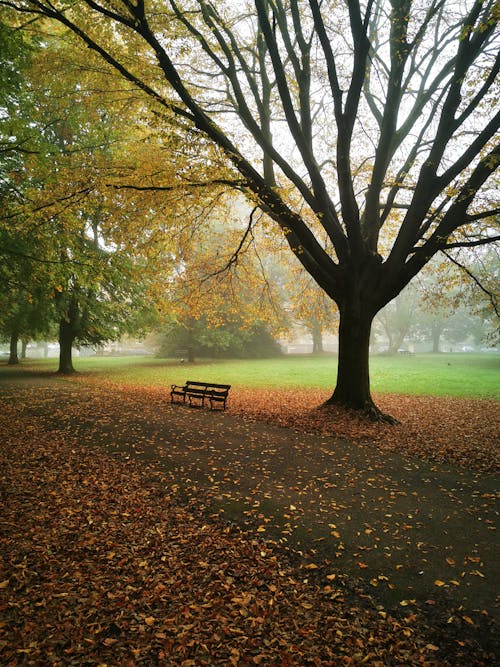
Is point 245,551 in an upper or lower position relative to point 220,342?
lower

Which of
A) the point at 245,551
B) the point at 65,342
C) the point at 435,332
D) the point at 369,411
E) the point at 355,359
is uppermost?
the point at 435,332

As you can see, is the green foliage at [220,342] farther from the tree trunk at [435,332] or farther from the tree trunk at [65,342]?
the tree trunk at [435,332]

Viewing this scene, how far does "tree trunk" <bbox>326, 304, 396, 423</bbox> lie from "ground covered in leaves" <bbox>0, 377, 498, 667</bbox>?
2157 millimetres

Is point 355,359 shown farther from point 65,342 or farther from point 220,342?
point 220,342

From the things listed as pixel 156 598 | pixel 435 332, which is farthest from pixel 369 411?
pixel 435 332

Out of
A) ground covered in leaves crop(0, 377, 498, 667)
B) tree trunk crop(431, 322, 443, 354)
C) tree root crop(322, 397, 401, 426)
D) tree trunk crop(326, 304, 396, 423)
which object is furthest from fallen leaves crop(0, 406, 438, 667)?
tree trunk crop(431, 322, 443, 354)

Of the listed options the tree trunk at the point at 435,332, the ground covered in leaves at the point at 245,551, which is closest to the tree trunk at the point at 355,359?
the ground covered in leaves at the point at 245,551

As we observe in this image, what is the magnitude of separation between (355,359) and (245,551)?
25.1 ft

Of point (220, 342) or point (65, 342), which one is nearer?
point (65, 342)

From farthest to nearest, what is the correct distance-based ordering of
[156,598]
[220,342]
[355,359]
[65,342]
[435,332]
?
1. [435,332]
2. [220,342]
3. [65,342]
4. [355,359]
5. [156,598]

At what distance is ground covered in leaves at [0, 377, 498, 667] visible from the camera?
10.2 feet

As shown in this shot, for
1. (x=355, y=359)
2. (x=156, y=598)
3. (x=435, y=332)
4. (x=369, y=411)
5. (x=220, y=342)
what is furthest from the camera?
(x=435, y=332)

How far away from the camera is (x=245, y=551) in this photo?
4438 mm

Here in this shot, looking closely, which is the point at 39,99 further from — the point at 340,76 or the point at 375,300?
the point at 375,300
